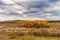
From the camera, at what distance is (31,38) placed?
34.7 ft

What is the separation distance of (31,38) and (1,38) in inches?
68.7

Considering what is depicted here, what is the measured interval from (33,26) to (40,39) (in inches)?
197

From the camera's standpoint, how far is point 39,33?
12.6 metres

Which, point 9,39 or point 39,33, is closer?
point 9,39

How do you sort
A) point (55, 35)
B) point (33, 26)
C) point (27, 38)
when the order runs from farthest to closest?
point (33, 26) → point (55, 35) → point (27, 38)

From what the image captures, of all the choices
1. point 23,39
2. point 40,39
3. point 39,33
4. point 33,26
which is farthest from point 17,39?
point 33,26

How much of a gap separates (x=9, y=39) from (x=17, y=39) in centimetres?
47

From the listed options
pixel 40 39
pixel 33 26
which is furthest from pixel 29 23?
pixel 40 39

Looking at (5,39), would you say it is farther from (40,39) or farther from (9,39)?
(40,39)

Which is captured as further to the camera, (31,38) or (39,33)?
(39,33)

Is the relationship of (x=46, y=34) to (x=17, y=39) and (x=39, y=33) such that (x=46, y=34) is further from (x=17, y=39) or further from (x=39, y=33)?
(x=17, y=39)

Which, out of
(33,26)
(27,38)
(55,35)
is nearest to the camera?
(27,38)

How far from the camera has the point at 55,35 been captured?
12359 mm

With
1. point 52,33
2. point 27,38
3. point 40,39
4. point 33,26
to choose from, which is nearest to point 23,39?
point 27,38
